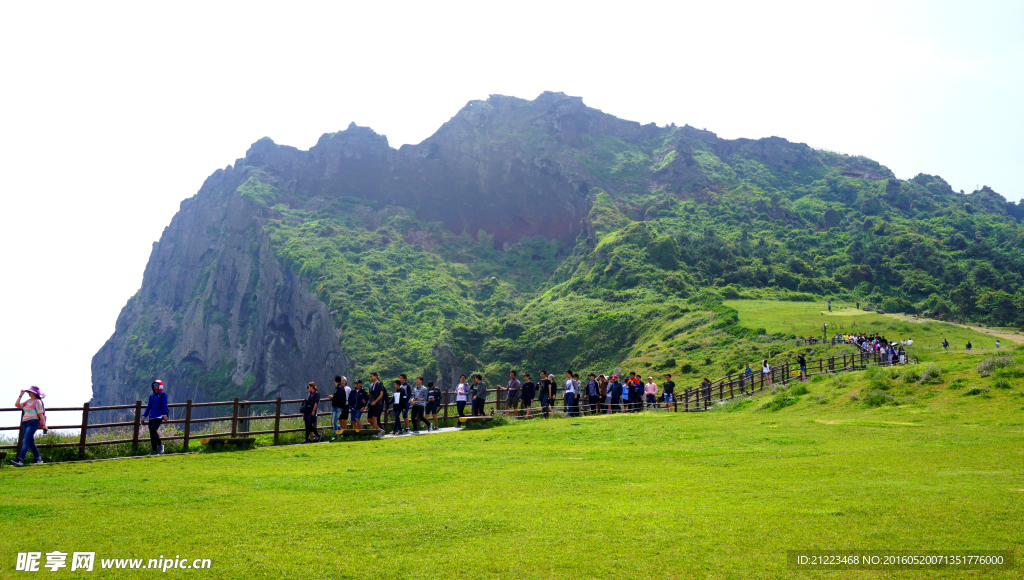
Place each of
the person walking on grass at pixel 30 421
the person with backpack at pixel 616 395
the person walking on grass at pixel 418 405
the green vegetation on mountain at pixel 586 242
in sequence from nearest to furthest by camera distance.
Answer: the person walking on grass at pixel 30 421 < the person walking on grass at pixel 418 405 < the person with backpack at pixel 616 395 < the green vegetation on mountain at pixel 586 242

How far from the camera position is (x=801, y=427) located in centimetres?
1770

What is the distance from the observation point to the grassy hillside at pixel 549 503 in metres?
6.85

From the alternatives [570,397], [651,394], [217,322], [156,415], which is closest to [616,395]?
[651,394]

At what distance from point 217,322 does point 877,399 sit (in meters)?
146

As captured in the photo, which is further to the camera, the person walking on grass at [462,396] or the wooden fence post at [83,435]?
the person walking on grass at [462,396]

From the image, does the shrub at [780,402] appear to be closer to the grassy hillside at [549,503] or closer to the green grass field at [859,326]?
the grassy hillside at [549,503]

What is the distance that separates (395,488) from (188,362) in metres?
152

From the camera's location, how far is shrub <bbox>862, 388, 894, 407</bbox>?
69.6 ft

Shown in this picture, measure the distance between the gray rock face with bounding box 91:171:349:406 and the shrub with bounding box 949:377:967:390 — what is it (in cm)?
9867

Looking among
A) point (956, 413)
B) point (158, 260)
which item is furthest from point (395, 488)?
point (158, 260)

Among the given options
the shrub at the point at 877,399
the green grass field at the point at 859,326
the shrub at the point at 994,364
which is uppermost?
the green grass field at the point at 859,326

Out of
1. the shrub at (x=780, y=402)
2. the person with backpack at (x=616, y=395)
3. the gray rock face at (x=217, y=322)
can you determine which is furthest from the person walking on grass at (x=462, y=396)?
the gray rock face at (x=217, y=322)

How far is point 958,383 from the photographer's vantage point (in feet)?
68.6

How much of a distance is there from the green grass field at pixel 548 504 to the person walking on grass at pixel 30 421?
0.84 m
